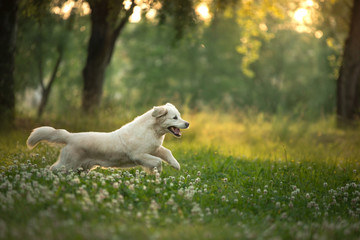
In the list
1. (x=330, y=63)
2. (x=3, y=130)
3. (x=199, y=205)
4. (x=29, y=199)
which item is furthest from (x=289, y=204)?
(x=330, y=63)

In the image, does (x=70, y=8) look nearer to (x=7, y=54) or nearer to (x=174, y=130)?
(x=7, y=54)

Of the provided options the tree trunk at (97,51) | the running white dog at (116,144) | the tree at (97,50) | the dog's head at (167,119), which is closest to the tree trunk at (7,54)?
the tree at (97,50)

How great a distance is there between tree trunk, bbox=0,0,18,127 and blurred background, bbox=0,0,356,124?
522mm

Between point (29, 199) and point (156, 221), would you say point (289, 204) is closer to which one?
point (156, 221)

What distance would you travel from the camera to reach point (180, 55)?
3731 centimetres

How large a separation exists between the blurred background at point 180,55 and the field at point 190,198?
4.47 metres

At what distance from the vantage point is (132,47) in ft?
120

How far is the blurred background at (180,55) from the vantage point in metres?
14.2

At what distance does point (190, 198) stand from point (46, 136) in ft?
9.05

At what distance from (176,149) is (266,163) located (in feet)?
8.33

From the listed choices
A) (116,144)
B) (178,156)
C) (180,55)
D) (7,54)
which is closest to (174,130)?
(116,144)

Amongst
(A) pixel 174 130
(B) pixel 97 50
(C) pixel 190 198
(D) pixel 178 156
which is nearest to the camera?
(C) pixel 190 198

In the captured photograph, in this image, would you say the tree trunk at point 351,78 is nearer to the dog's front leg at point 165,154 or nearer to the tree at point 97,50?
the tree at point 97,50

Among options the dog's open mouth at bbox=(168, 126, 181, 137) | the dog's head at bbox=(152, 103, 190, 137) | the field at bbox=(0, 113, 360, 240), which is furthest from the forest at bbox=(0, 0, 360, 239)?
the dog's head at bbox=(152, 103, 190, 137)
